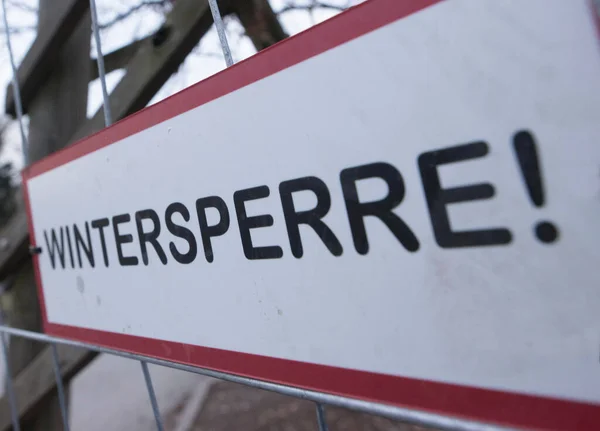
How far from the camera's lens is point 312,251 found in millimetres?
Result: 737

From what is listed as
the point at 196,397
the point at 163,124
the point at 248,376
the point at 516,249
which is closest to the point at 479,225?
the point at 516,249

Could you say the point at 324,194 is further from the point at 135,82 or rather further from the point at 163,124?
the point at 135,82

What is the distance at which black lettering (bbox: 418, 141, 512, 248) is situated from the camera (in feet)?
1.85

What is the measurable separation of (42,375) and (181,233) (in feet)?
4.48

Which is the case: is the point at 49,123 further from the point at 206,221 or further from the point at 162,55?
the point at 206,221

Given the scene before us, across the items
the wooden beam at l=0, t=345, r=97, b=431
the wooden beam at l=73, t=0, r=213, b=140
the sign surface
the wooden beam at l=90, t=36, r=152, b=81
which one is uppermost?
the wooden beam at l=90, t=36, r=152, b=81

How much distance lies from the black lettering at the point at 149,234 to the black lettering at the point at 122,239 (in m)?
0.04

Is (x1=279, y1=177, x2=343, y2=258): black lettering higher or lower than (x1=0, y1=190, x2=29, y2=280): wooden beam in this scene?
lower

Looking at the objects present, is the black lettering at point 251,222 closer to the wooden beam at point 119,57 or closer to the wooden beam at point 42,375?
the wooden beam at point 42,375

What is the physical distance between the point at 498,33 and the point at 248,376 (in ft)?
2.38

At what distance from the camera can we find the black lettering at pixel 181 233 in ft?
3.03

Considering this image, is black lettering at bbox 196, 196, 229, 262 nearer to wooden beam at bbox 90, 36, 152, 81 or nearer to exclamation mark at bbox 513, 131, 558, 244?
exclamation mark at bbox 513, 131, 558, 244

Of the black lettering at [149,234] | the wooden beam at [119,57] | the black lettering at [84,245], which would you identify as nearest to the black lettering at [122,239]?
the black lettering at [149,234]

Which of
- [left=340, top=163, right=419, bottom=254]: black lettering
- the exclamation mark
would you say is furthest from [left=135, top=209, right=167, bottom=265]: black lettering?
the exclamation mark
